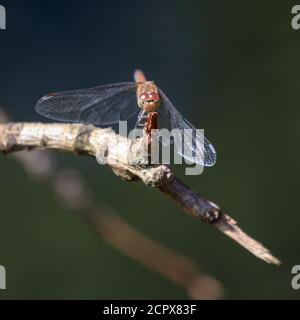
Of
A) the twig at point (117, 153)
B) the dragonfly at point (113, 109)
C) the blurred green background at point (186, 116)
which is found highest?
the blurred green background at point (186, 116)

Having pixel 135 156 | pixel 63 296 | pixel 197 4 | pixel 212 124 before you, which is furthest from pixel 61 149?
pixel 197 4

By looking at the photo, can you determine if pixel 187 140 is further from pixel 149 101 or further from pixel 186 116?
pixel 186 116

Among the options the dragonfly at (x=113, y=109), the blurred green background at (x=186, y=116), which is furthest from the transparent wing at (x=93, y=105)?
the blurred green background at (x=186, y=116)

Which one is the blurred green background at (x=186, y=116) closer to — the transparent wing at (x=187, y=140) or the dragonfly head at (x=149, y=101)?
the transparent wing at (x=187, y=140)

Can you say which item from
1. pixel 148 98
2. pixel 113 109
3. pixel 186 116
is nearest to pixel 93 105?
pixel 113 109

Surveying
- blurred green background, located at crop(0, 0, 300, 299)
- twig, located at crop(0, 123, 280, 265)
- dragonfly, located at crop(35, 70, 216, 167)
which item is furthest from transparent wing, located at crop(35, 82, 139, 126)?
blurred green background, located at crop(0, 0, 300, 299)

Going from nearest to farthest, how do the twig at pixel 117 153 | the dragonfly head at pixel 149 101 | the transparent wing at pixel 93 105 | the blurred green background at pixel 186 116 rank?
1. the twig at pixel 117 153
2. the dragonfly head at pixel 149 101
3. the transparent wing at pixel 93 105
4. the blurred green background at pixel 186 116

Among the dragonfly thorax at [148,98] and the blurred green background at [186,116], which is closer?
the dragonfly thorax at [148,98]
